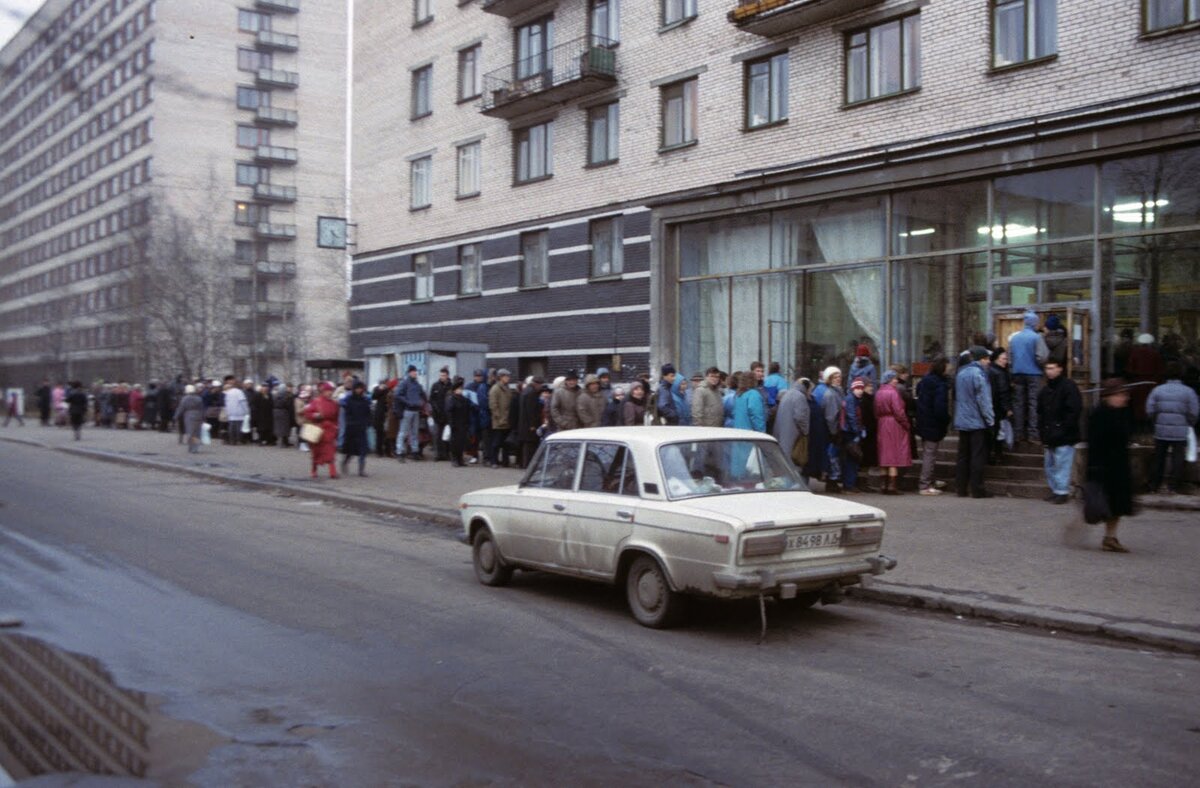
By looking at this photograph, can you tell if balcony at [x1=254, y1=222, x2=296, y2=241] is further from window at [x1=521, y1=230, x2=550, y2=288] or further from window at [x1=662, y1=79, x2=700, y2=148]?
window at [x1=662, y1=79, x2=700, y2=148]

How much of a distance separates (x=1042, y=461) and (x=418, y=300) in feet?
65.8

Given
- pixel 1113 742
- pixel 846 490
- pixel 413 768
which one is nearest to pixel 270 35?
pixel 413 768

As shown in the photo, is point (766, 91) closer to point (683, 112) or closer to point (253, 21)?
point (683, 112)

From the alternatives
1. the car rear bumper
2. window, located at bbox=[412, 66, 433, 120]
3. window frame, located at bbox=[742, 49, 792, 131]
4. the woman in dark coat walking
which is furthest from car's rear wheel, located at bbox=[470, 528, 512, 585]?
window, located at bbox=[412, 66, 433, 120]

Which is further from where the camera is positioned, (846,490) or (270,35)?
(846,490)

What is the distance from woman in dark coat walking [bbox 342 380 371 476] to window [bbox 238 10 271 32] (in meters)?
12.3

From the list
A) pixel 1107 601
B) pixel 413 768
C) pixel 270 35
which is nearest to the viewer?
pixel 413 768

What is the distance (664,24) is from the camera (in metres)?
23.5

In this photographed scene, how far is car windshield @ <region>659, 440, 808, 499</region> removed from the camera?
7930 millimetres

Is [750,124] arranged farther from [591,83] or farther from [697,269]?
[591,83]

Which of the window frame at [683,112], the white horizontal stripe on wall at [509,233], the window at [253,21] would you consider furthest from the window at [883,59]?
the window at [253,21]

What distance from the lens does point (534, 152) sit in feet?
89.0

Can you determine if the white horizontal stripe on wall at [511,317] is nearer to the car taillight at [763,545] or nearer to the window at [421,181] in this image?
the window at [421,181]

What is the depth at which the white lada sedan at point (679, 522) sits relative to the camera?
728cm
